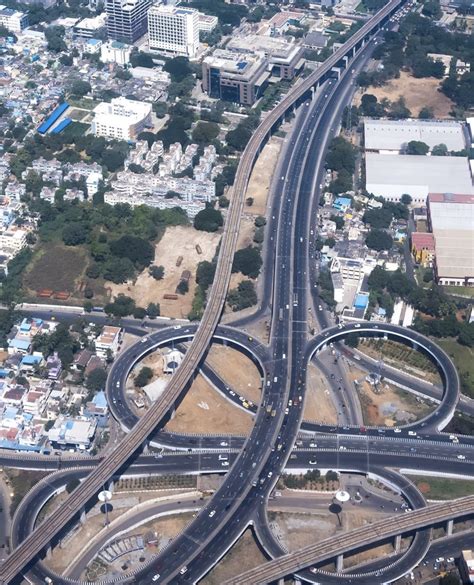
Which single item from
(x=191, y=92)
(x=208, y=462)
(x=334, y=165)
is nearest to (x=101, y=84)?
(x=191, y=92)

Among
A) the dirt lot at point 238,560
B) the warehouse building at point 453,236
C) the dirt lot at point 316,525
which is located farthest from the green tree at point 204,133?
the dirt lot at point 238,560

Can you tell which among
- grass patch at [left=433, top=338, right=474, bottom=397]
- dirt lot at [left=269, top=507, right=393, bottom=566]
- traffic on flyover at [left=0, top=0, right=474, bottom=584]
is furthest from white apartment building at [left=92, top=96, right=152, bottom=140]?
dirt lot at [left=269, top=507, right=393, bottom=566]

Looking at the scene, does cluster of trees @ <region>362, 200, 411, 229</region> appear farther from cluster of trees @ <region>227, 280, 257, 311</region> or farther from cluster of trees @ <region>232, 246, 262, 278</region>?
cluster of trees @ <region>227, 280, 257, 311</region>

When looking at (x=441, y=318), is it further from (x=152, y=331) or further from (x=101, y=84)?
(x=101, y=84)

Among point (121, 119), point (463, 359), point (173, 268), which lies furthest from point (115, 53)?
point (463, 359)

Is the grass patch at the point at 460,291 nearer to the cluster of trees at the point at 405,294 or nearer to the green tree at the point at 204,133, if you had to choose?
the cluster of trees at the point at 405,294
